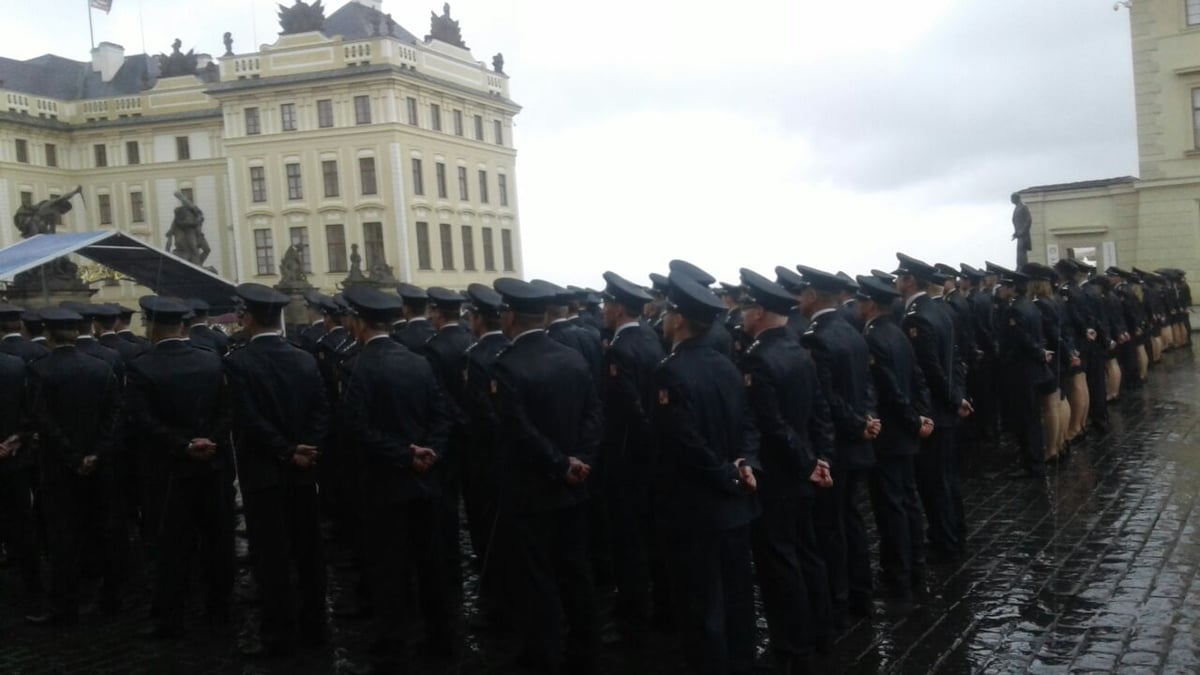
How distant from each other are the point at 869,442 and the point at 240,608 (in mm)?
4602

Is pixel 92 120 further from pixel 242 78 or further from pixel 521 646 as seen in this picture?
pixel 521 646

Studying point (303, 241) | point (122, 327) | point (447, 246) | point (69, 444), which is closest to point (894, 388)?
point (69, 444)

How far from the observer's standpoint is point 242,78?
189 feet

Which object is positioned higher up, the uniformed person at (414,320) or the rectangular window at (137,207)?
the rectangular window at (137,207)

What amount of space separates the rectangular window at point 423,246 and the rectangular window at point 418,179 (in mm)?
1614

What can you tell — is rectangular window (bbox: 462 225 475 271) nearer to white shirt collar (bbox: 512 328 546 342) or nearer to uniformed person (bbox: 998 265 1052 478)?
uniformed person (bbox: 998 265 1052 478)

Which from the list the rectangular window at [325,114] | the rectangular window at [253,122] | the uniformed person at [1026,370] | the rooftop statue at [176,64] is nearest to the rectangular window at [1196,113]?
the uniformed person at [1026,370]

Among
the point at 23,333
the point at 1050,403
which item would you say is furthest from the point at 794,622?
the point at 23,333

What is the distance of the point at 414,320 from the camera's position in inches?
355

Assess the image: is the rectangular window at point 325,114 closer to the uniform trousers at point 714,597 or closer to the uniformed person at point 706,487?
the uniformed person at point 706,487

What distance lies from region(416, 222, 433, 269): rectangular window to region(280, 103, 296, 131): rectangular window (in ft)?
26.2

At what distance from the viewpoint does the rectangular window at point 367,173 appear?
56656 millimetres

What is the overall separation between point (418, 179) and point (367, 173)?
2.60 m

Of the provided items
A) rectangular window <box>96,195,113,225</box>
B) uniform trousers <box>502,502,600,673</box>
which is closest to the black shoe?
uniform trousers <box>502,502,600,673</box>
